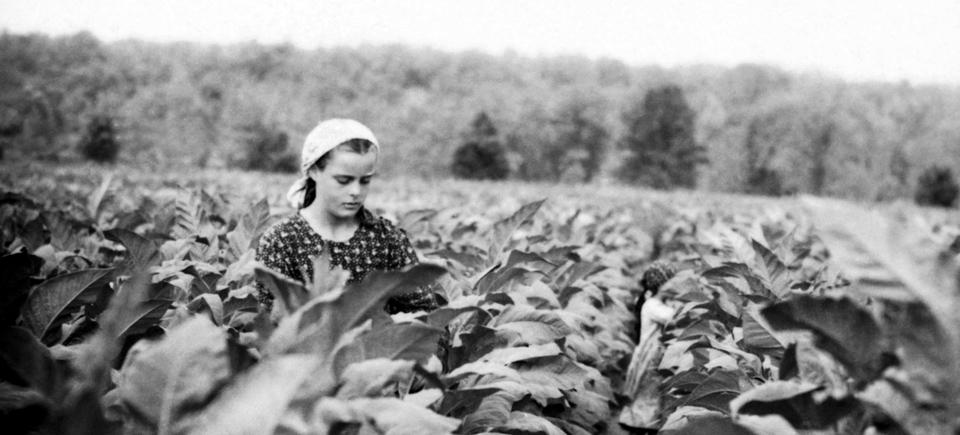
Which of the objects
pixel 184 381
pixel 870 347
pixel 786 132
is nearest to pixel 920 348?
→ pixel 870 347

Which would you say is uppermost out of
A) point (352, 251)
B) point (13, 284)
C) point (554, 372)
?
point (13, 284)

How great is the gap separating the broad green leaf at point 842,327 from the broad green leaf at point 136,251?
223 cm

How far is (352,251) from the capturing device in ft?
8.61

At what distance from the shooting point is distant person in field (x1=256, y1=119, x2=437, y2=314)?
2453mm

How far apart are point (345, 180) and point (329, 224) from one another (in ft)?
0.80

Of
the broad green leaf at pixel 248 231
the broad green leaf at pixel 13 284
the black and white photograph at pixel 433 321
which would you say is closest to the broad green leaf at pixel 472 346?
the black and white photograph at pixel 433 321

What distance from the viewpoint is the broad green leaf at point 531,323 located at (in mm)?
2311

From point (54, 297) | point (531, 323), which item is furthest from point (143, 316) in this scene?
point (531, 323)

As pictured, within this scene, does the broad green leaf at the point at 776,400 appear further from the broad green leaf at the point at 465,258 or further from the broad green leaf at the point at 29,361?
the broad green leaf at the point at 465,258

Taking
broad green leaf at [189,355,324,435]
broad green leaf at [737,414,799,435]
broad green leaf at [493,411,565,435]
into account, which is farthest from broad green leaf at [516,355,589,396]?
broad green leaf at [189,355,324,435]

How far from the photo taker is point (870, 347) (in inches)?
42.8

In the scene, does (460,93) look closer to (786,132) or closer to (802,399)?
(786,132)

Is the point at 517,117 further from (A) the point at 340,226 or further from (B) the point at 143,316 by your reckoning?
(B) the point at 143,316

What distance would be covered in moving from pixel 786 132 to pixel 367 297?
78512mm
